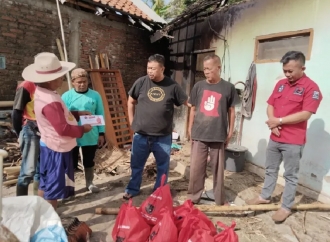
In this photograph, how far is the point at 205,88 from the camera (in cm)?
318

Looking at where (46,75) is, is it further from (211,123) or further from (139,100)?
(211,123)

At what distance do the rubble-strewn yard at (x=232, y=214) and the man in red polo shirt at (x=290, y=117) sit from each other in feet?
0.66

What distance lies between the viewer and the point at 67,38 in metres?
6.03

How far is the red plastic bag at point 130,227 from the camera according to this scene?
2174 mm

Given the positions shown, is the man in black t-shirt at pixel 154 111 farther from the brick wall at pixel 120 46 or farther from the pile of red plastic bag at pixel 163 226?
the brick wall at pixel 120 46

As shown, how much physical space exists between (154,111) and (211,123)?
73 centimetres

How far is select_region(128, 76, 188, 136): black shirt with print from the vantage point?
3.21 metres

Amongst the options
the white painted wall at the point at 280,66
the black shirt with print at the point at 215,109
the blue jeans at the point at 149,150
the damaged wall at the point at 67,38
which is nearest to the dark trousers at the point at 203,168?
the black shirt with print at the point at 215,109

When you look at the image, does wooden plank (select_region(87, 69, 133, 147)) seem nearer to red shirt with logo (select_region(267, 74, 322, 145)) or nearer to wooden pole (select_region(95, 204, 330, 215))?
wooden pole (select_region(95, 204, 330, 215))

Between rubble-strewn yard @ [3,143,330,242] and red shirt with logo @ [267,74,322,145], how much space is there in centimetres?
102

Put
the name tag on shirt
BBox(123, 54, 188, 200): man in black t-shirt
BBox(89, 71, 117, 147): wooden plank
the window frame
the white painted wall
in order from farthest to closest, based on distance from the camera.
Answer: BBox(89, 71, 117, 147): wooden plank
the window frame
the white painted wall
BBox(123, 54, 188, 200): man in black t-shirt
the name tag on shirt

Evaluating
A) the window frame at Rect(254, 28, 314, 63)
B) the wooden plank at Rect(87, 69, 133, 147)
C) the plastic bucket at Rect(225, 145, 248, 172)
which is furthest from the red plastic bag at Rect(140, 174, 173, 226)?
the wooden plank at Rect(87, 69, 133, 147)

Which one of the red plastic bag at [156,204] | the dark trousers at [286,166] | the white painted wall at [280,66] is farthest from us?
the white painted wall at [280,66]

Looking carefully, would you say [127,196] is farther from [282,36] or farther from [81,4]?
[81,4]
